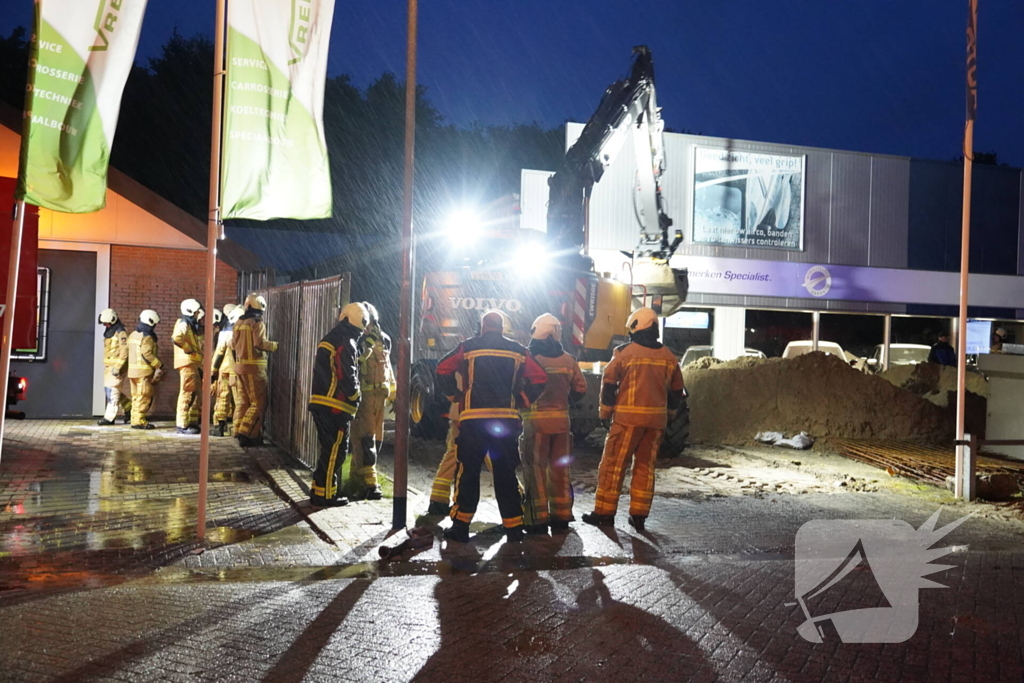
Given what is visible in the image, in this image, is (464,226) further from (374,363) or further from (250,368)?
(374,363)

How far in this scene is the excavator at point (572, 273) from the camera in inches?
514

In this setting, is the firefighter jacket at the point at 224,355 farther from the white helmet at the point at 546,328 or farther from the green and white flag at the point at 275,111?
the white helmet at the point at 546,328

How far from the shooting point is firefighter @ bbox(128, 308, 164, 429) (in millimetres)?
14711

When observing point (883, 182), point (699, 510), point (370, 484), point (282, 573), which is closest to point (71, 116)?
point (282, 573)

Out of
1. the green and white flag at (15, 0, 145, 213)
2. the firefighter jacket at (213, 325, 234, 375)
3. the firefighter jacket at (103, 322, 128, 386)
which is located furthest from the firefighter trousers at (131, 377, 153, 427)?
the green and white flag at (15, 0, 145, 213)

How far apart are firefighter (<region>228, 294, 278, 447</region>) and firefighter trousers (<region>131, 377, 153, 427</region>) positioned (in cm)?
259

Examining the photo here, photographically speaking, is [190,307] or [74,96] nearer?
[74,96]

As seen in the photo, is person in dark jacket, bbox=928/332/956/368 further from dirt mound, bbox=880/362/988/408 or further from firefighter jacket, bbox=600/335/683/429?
firefighter jacket, bbox=600/335/683/429

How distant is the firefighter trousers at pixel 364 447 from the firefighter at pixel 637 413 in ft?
8.09

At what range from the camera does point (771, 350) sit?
3284 centimetres

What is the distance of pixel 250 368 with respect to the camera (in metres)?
12.9

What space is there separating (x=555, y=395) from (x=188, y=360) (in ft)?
27.7

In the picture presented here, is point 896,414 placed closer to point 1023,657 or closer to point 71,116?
point 1023,657

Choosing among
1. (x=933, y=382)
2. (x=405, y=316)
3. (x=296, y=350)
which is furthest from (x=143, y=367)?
(x=933, y=382)
